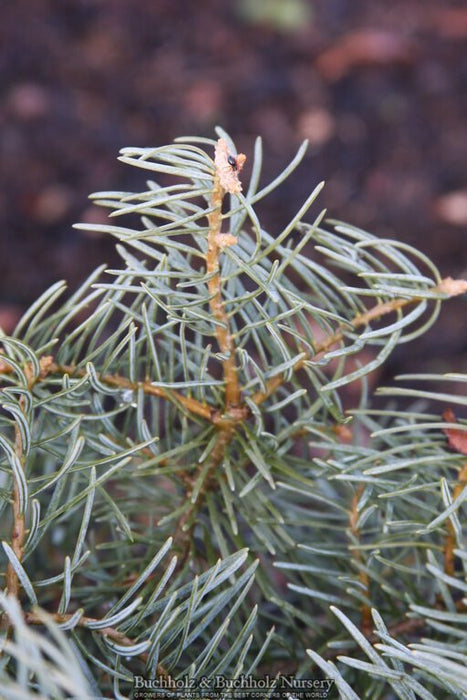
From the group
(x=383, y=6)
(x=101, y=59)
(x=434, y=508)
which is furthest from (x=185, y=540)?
(x=383, y=6)

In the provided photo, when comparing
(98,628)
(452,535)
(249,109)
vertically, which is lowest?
(98,628)

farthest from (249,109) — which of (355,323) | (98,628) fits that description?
(98,628)

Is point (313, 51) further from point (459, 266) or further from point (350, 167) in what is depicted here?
point (459, 266)

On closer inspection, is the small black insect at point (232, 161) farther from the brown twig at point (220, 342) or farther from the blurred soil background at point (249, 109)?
the blurred soil background at point (249, 109)

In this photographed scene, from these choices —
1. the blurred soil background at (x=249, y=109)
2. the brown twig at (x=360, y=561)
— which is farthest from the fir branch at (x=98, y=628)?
the blurred soil background at (x=249, y=109)

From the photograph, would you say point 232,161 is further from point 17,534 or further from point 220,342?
point 17,534

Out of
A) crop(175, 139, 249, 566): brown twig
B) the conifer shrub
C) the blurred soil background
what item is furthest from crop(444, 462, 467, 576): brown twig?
the blurred soil background

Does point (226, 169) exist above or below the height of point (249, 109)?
below

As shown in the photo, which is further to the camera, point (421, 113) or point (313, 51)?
point (313, 51)
